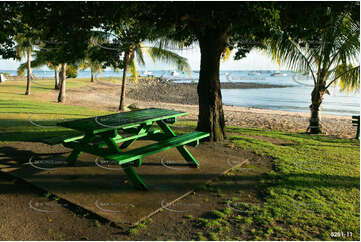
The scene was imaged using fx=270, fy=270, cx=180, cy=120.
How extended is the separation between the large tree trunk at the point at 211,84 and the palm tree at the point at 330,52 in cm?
328

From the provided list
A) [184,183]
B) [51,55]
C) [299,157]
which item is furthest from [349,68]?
[51,55]

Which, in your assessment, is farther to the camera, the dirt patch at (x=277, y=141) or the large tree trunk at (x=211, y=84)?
the dirt patch at (x=277, y=141)

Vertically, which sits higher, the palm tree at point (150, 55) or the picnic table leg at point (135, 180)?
the palm tree at point (150, 55)

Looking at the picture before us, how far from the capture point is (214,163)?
4699 mm

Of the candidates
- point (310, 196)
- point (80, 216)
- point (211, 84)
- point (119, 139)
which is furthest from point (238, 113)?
point (80, 216)

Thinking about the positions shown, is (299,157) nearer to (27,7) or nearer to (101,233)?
(101,233)

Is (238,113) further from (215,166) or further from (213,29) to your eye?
(215,166)

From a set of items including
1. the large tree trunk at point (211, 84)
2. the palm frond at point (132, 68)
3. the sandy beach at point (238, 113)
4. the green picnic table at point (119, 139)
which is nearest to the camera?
the green picnic table at point (119, 139)

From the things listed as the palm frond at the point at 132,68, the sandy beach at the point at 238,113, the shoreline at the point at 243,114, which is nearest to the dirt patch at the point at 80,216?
the shoreline at the point at 243,114

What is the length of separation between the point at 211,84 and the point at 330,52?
529cm

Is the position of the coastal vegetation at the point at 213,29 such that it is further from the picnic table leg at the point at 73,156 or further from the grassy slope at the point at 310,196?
the picnic table leg at the point at 73,156

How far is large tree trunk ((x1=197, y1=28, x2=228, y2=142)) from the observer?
6.18m

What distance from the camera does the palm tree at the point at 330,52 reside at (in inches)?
331

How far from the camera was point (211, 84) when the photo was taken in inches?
246
